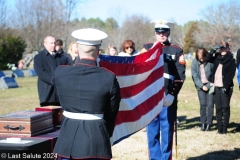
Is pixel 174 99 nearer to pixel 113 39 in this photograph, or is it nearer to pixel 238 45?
pixel 238 45

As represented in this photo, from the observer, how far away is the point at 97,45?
12.0 feet

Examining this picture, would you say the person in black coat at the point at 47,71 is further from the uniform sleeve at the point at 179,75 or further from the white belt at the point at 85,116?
the white belt at the point at 85,116

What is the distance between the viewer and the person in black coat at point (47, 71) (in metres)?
7.03

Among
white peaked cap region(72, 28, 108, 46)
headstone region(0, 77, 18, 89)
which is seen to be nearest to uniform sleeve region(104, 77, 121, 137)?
white peaked cap region(72, 28, 108, 46)

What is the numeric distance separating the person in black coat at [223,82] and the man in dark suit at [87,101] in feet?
21.2

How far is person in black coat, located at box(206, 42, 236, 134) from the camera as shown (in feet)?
31.6

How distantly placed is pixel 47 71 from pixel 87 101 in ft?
12.1

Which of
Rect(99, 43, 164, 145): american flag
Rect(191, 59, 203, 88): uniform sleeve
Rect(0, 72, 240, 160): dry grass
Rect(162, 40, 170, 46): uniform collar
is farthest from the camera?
Rect(191, 59, 203, 88): uniform sleeve

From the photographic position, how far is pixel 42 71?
7.09m

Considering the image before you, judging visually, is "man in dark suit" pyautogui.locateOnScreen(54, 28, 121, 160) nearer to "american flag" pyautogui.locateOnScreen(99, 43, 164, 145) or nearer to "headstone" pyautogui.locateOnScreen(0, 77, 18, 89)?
"american flag" pyautogui.locateOnScreen(99, 43, 164, 145)

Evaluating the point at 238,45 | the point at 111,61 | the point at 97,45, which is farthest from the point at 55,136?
the point at 238,45

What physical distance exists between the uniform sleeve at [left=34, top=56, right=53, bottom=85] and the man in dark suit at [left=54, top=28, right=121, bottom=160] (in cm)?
334

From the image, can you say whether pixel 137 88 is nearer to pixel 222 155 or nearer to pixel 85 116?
pixel 85 116

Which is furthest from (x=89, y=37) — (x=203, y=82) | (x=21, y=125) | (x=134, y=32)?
(x=134, y=32)
